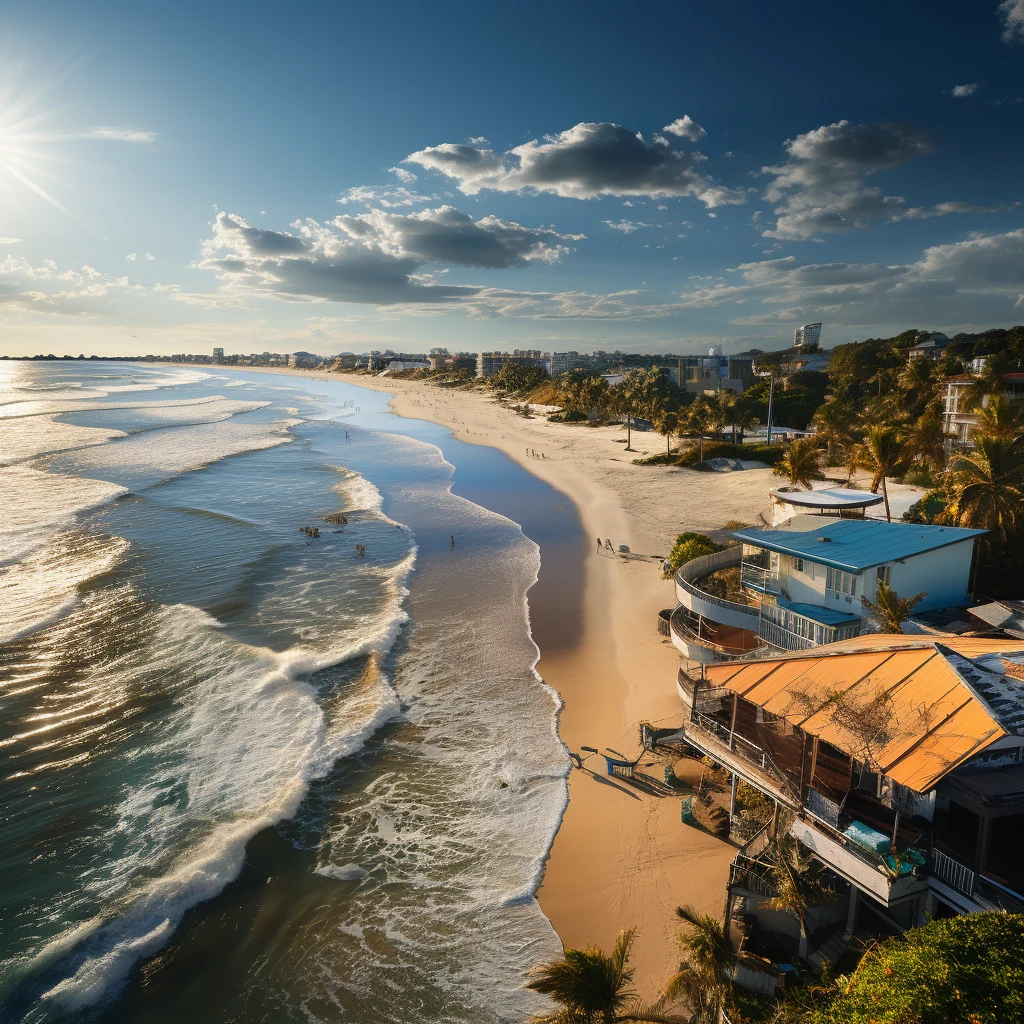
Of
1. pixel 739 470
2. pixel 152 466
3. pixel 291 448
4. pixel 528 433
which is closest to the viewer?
pixel 739 470

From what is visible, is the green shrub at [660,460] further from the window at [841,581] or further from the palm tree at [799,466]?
the window at [841,581]

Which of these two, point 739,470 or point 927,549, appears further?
point 739,470

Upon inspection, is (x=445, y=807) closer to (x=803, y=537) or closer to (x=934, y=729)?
(x=934, y=729)

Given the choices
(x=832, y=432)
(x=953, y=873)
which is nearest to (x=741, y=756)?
(x=953, y=873)

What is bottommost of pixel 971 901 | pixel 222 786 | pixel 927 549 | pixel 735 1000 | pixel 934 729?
pixel 222 786

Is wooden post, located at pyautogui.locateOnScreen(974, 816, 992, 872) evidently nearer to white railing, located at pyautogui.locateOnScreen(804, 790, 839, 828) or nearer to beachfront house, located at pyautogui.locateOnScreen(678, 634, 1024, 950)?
beachfront house, located at pyautogui.locateOnScreen(678, 634, 1024, 950)

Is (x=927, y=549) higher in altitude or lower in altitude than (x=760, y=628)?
higher

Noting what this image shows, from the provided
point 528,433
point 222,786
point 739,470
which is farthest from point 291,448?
point 222,786
